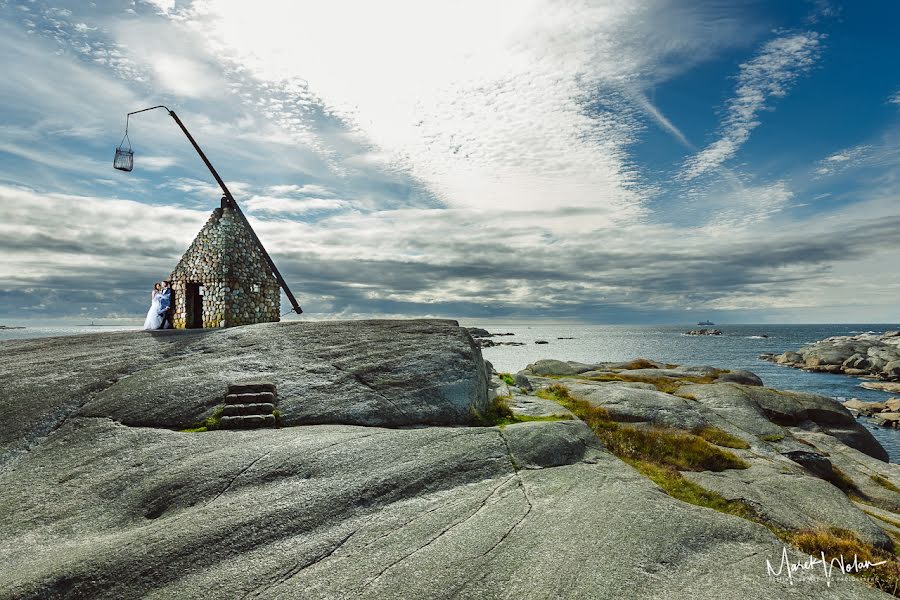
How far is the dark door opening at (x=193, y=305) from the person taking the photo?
29.7m

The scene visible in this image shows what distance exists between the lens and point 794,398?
31.3 meters

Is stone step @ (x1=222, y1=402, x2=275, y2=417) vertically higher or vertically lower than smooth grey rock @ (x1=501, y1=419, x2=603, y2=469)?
higher

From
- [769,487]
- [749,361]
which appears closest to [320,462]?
[769,487]

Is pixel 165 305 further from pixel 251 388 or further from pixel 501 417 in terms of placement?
pixel 501 417

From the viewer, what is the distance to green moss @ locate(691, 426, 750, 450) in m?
18.5

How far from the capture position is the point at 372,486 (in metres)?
10.6

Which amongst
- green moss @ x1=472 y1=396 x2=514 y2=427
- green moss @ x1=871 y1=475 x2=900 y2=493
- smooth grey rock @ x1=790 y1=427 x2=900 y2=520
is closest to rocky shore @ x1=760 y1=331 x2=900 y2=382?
smooth grey rock @ x1=790 y1=427 x2=900 y2=520

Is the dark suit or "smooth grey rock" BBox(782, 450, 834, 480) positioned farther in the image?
the dark suit

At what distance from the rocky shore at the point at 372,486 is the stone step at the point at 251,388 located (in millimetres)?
61

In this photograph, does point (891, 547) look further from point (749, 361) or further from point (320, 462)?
point (749, 361)

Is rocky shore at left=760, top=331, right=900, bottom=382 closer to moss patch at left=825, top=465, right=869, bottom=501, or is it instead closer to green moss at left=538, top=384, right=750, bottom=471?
moss patch at left=825, top=465, right=869, bottom=501

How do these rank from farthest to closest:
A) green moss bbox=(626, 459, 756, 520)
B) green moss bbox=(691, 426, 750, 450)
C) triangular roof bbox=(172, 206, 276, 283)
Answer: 1. triangular roof bbox=(172, 206, 276, 283)
2. green moss bbox=(691, 426, 750, 450)
3. green moss bbox=(626, 459, 756, 520)

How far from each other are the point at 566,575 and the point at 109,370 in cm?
1649

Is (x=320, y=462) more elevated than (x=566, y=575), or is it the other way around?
(x=320, y=462)
